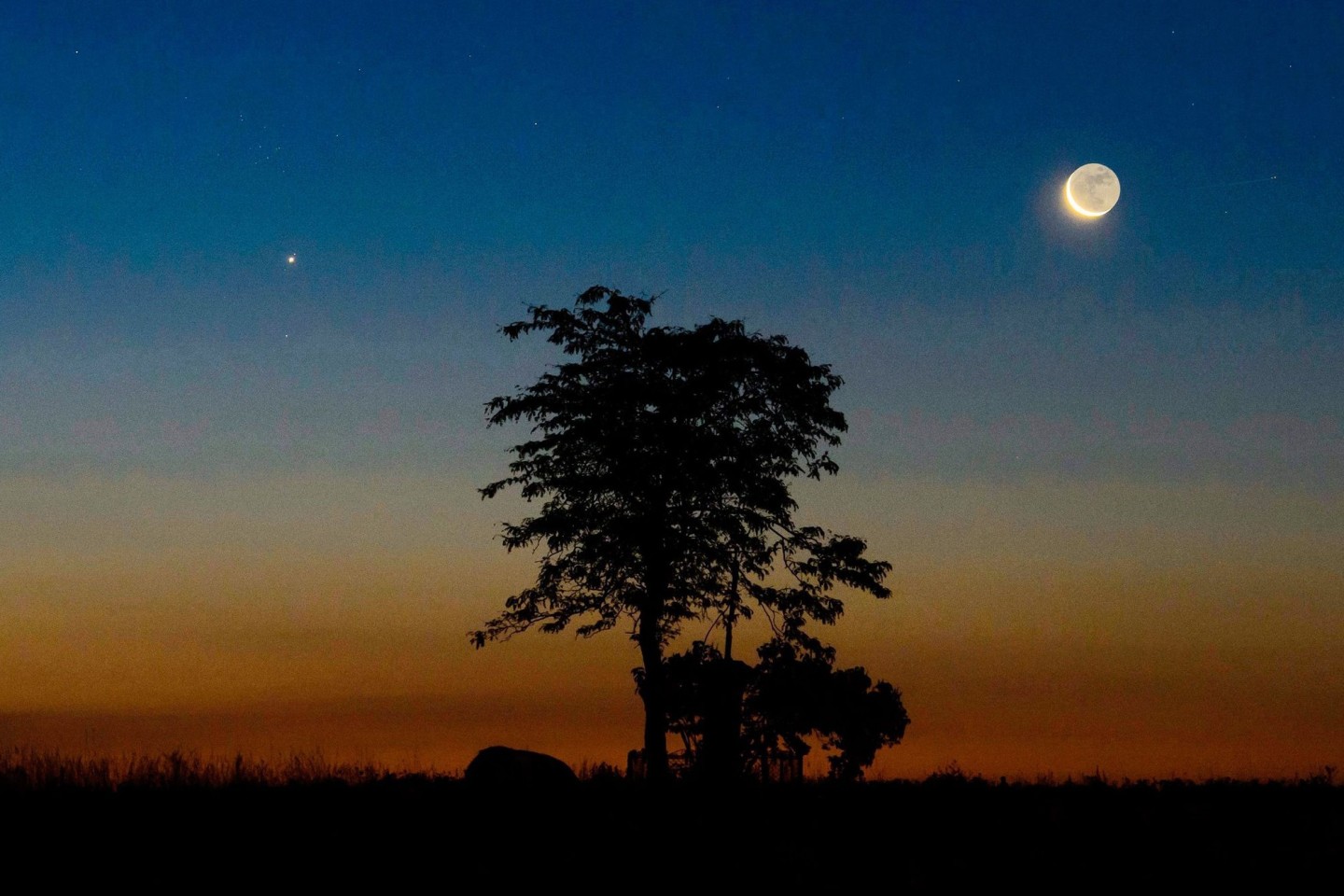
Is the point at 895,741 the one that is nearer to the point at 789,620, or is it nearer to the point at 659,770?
the point at 789,620

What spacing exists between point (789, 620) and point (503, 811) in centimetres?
2323

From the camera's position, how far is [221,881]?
12.4 metres

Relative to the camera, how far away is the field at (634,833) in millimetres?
12883

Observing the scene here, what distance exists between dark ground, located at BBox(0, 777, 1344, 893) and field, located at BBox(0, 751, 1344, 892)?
0.13 ft

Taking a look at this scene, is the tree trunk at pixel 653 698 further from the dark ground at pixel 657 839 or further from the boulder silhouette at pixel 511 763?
the dark ground at pixel 657 839

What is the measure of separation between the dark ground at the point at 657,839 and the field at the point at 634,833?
0.04 metres

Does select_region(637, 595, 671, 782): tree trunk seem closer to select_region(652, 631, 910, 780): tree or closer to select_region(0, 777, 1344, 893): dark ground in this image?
select_region(652, 631, 910, 780): tree

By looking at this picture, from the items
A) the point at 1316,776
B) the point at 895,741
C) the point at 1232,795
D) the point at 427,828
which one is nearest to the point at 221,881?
the point at 427,828

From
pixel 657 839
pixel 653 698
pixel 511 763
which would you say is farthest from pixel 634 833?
A: pixel 653 698

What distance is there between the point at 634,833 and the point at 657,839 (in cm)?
47

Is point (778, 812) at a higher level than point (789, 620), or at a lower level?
lower

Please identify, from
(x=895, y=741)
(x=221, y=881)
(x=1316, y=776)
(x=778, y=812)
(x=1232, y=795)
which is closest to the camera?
(x=221, y=881)

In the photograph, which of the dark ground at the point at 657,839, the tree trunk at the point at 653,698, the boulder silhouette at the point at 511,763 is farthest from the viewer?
the tree trunk at the point at 653,698

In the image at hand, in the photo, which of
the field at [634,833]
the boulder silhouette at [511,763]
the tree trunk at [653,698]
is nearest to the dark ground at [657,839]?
the field at [634,833]
